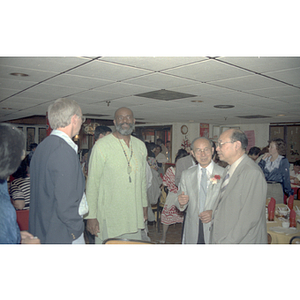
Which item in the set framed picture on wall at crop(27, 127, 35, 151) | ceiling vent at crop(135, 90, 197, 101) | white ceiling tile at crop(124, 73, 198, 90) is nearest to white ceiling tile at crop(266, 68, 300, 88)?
white ceiling tile at crop(124, 73, 198, 90)

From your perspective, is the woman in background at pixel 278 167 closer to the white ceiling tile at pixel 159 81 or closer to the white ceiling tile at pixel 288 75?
the white ceiling tile at pixel 288 75

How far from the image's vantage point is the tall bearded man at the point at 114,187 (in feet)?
6.94

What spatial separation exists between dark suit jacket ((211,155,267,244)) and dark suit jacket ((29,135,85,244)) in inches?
36.3

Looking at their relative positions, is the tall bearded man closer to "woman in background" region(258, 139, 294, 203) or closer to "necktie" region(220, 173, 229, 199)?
"necktie" region(220, 173, 229, 199)

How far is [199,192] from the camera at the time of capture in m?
2.22

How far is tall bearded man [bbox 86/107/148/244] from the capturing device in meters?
2.12

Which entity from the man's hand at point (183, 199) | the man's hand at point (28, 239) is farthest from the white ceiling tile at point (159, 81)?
the man's hand at point (28, 239)

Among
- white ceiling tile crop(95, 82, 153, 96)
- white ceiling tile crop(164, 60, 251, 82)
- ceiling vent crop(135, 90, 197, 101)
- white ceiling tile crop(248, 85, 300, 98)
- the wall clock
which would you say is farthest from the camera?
the wall clock

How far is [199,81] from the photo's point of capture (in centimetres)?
389

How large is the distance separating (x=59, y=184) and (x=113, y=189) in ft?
2.47

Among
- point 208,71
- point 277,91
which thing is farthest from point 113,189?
point 277,91
